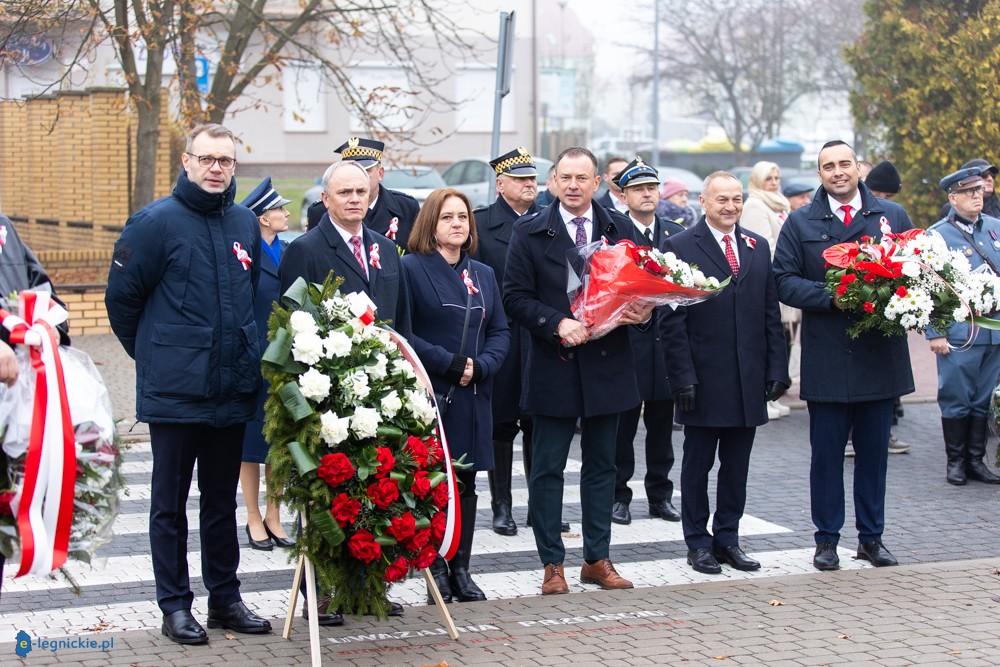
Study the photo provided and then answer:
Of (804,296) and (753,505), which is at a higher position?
(804,296)

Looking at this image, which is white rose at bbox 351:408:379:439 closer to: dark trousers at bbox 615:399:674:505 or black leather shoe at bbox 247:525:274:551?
black leather shoe at bbox 247:525:274:551

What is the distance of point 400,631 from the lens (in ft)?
20.9

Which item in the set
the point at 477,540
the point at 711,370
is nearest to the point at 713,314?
the point at 711,370

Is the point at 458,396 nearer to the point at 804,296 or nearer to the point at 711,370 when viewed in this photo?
the point at 711,370

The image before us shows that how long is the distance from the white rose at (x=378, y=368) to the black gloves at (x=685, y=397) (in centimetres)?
224

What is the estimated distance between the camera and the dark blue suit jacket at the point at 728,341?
7.54 meters

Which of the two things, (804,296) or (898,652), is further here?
(804,296)

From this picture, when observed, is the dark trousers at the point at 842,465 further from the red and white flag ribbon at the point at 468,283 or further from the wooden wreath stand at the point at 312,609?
the wooden wreath stand at the point at 312,609

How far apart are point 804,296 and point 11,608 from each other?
4.35m

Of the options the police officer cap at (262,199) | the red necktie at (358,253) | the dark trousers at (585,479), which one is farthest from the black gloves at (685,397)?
the police officer cap at (262,199)

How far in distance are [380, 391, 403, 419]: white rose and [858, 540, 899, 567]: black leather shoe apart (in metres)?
3.22

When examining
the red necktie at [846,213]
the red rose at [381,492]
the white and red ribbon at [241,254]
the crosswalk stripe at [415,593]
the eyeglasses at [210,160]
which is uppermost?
the eyeglasses at [210,160]

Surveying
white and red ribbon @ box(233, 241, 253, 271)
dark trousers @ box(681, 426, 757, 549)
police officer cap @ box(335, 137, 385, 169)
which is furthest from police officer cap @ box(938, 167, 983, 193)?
white and red ribbon @ box(233, 241, 253, 271)

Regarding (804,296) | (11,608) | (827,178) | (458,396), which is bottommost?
(11,608)
